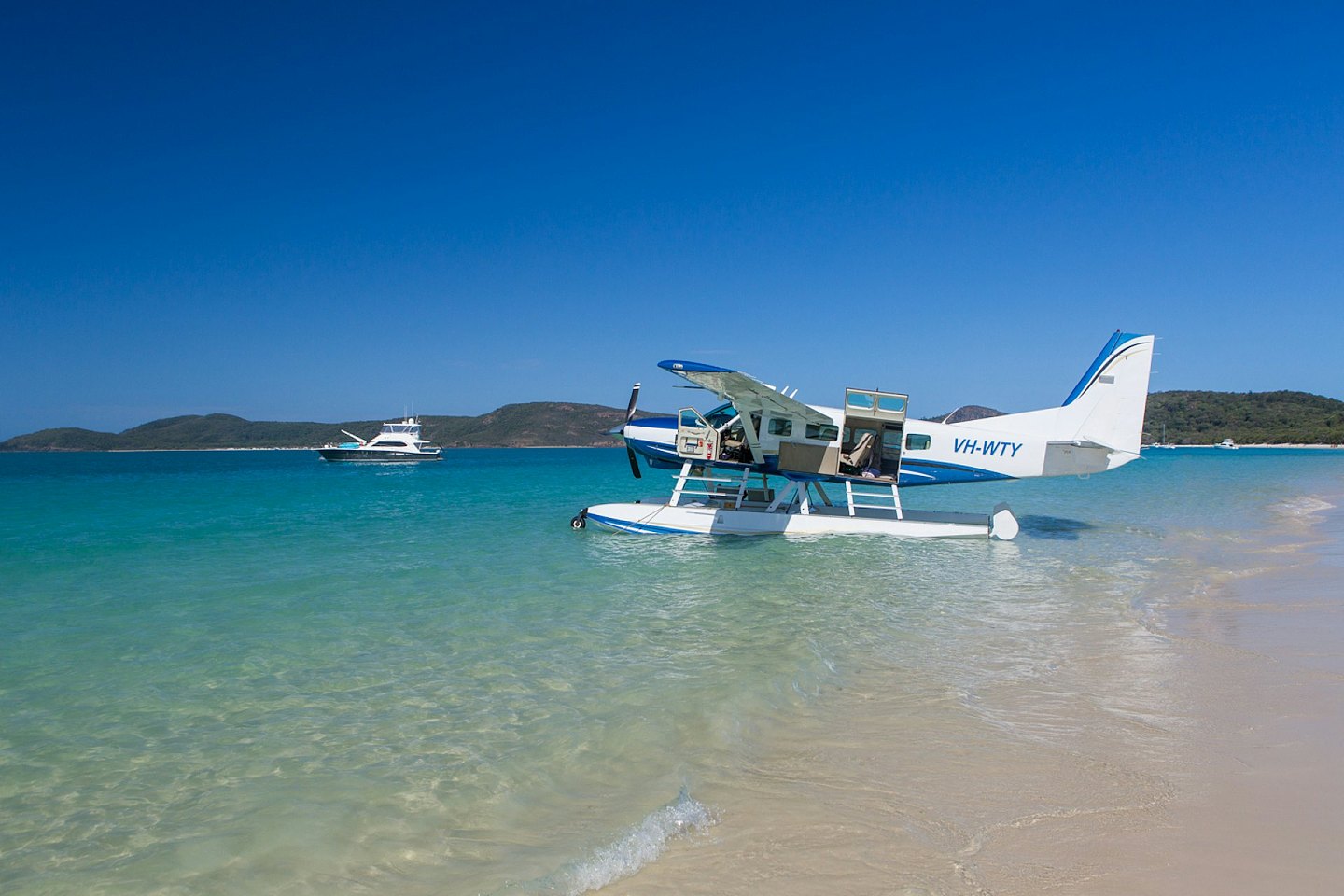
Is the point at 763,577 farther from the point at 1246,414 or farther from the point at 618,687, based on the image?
the point at 1246,414

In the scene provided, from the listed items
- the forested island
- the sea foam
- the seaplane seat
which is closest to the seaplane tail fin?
the seaplane seat

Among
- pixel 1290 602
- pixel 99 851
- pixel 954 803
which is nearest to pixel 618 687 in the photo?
pixel 954 803

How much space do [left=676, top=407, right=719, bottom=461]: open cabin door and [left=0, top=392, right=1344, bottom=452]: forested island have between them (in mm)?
104127

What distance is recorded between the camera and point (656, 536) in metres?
15.8

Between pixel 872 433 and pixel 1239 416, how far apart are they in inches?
5363

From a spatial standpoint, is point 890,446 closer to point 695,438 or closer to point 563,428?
point 695,438

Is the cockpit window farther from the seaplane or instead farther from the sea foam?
the sea foam

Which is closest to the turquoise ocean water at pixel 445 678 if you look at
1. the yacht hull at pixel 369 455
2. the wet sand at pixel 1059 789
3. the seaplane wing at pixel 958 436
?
the wet sand at pixel 1059 789

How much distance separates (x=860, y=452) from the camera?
51.5 feet

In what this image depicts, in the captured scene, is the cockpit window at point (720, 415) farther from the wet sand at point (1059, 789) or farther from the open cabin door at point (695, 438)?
the wet sand at point (1059, 789)

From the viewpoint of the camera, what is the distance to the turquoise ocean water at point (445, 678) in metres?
3.64

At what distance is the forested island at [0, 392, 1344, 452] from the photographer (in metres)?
112

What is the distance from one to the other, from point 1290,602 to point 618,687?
26.6 feet

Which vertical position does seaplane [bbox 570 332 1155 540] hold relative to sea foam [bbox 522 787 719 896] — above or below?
above
